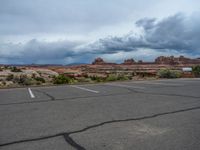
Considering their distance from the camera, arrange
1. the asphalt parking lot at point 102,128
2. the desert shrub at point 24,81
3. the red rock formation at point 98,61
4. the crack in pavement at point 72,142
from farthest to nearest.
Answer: the red rock formation at point 98,61 < the desert shrub at point 24,81 < the asphalt parking lot at point 102,128 < the crack in pavement at point 72,142

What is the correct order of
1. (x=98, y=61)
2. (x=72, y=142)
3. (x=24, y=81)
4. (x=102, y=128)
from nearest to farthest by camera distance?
(x=72, y=142)
(x=102, y=128)
(x=24, y=81)
(x=98, y=61)

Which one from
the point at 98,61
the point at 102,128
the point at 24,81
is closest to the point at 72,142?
the point at 102,128

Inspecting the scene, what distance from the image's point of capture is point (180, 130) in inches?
197

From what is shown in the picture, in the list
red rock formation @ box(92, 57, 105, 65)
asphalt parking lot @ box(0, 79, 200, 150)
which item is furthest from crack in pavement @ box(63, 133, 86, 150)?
red rock formation @ box(92, 57, 105, 65)

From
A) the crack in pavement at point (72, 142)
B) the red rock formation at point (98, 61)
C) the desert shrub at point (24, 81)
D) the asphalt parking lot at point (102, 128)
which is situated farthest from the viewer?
the red rock formation at point (98, 61)

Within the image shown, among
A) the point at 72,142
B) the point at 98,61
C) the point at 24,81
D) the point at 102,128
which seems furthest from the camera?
the point at 98,61

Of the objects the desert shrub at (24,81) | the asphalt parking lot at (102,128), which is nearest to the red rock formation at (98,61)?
the desert shrub at (24,81)

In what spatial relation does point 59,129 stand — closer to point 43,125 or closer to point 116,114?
point 43,125

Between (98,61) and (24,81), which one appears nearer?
(24,81)

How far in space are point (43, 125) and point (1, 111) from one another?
2.66 meters

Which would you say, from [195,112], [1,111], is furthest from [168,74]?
[1,111]

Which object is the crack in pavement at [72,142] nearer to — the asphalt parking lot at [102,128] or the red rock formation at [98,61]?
the asphalt parking lot at [102,128]

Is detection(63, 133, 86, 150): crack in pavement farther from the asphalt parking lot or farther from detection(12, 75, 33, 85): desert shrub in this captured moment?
detection(12, 75, 33, 85): desert shrub

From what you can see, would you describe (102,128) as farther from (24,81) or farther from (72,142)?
(24,81)
